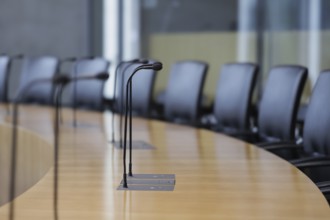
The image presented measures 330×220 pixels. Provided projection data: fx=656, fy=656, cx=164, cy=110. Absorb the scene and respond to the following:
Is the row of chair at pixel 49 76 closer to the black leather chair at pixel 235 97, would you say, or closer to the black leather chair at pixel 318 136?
the black leather chair at pixel 235 97

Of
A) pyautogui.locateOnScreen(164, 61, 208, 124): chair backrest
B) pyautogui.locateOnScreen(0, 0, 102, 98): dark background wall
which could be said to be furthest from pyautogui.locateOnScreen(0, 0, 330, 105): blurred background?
pyautogui.locateOnScreen(164, 61, 208, 124): chair backrest

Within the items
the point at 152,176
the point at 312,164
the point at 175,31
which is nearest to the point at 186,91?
the point at 312,164

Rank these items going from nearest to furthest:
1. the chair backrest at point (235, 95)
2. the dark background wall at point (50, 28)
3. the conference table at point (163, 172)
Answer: the conference table at point (163, 172)
the chair backrest at point (235, 95)
the dark background wall at point (50, 28)

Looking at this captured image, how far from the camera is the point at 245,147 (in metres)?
3.09

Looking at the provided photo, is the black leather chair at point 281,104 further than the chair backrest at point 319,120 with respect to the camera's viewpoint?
Yes

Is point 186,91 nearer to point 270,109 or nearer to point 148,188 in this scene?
point 270,109

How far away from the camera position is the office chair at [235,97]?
398 centimetres

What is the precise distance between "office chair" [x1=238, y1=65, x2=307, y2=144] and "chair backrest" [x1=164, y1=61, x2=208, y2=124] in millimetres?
629

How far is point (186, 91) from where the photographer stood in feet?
14.9

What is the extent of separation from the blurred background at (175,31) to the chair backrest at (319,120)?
3.01 m

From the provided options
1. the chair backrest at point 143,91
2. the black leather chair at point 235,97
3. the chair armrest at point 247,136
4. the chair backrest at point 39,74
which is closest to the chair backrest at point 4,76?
the chair backrest at point 39,74

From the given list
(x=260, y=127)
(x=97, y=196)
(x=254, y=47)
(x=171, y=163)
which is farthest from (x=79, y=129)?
(x=254, y=47)

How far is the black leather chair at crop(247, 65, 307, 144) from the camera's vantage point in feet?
11.5

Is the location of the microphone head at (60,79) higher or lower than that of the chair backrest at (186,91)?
higher
